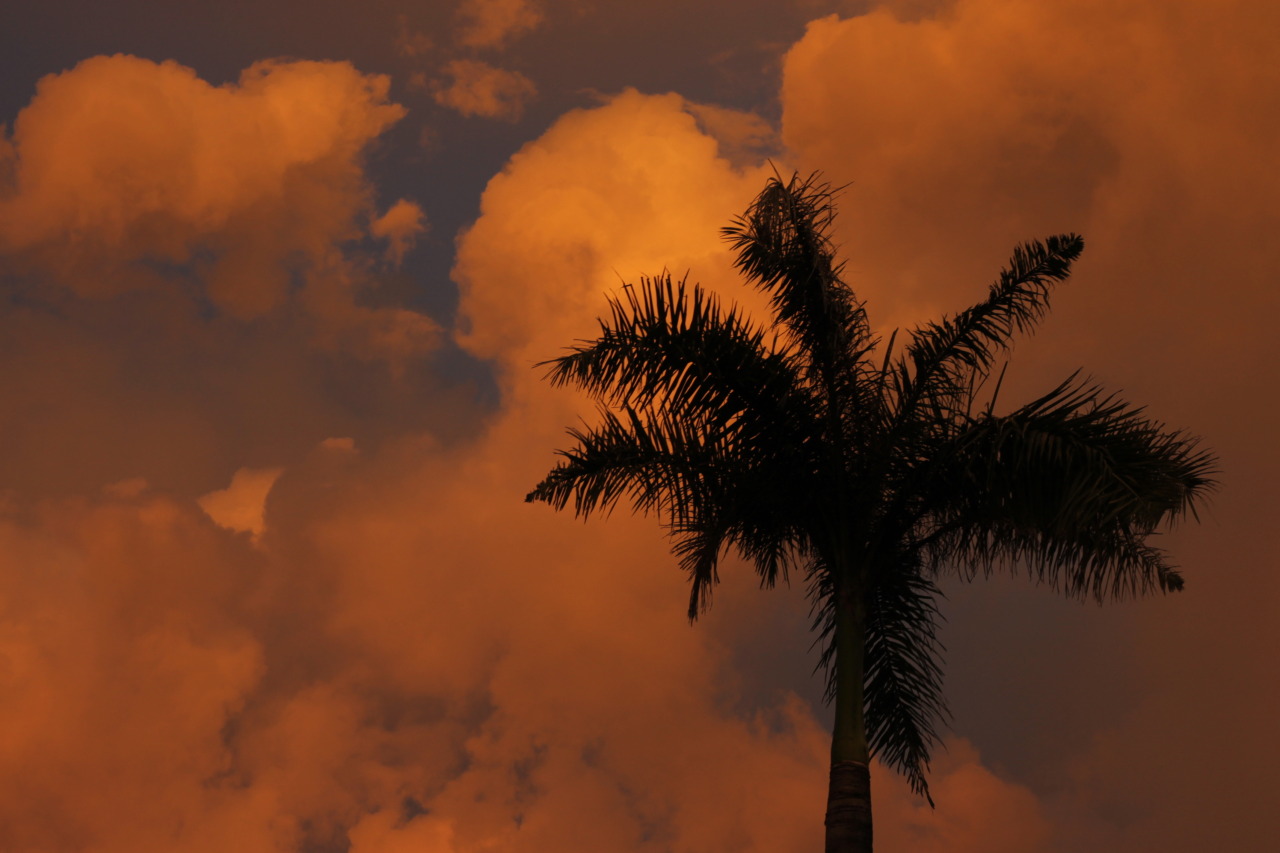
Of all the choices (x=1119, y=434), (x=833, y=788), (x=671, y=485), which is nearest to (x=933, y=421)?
(x=1119, y=434)

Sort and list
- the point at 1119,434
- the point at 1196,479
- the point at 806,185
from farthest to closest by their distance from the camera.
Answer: the point at 806,185 < the point at 1196,479 < the point at 1119,434

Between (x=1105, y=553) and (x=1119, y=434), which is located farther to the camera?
(x=1105, y=553)

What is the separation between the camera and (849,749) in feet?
40.3

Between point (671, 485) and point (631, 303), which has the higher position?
point (631, 303)

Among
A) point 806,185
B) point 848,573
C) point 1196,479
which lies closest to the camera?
point 1196,479

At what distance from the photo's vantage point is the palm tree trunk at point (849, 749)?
1195cm

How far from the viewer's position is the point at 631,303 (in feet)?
43.6

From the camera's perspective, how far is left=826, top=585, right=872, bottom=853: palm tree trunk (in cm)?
1195

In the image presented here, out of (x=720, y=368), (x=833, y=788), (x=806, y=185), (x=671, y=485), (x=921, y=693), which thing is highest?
(x=806, y=185)

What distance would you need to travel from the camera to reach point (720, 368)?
13.2 m

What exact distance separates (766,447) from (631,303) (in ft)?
6.96

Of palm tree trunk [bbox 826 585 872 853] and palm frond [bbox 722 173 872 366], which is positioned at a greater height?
palm frond [bbox 722 173 872 366]

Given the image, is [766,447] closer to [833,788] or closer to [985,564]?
[985,564]

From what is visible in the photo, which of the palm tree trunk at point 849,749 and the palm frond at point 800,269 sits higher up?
the palm frond at point 800,269
